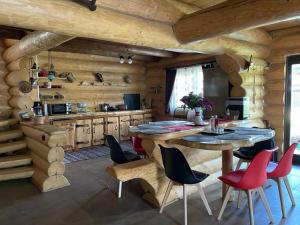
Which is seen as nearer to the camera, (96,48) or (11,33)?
(11,33)

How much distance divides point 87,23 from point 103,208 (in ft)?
7.45

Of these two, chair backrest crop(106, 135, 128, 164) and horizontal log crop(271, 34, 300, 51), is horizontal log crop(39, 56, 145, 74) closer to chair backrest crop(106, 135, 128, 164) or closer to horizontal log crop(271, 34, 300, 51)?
chair backrest crop(106, 135, 128, 164)

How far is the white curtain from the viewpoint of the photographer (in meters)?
6.60

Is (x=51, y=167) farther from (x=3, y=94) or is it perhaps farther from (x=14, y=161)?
(x=3, y=94)

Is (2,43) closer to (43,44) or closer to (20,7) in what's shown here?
(43,44)

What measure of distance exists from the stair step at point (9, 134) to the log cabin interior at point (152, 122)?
19 millimetres

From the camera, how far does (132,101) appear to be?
25.7ft

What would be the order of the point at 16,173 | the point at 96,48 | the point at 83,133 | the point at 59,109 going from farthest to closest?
the point at 83,133 < the point at 59,109 < the point at 96,48 < the point at 16,173

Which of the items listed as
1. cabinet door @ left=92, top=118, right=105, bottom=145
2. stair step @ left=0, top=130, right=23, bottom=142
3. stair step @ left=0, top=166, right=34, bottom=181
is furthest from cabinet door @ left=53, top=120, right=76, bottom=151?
stair step @ left=0, top=166, right=34, bottom=181

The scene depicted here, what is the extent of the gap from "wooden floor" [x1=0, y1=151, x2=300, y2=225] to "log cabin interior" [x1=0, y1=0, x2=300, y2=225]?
0.07 feet

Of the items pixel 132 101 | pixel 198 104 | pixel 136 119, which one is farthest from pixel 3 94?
pixel 198 104

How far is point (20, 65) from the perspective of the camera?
4.96m

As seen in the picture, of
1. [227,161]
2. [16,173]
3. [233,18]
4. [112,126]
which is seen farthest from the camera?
[112,126]

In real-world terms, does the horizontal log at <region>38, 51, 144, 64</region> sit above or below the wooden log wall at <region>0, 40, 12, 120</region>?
above
